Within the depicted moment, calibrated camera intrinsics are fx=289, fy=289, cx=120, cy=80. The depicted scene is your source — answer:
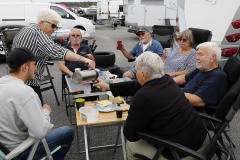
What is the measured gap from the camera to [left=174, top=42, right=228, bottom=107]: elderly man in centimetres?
289

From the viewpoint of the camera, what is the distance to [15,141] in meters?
2.23

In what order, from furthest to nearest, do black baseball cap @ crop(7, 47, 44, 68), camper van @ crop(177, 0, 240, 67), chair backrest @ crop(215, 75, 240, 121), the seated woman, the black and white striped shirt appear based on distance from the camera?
1. camper van @ crop(177, 0, 240, 67)
2. the seated woman
3. the black and white striped shirt
4. chair backrest @ crop(215, 75, 240, 121)
5. black baseball cap @ crop(7, 47, 44, 68)

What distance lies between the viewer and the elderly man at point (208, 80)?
9.47 ft

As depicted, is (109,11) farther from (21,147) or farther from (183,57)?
(21,147)

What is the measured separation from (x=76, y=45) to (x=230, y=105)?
273 cm

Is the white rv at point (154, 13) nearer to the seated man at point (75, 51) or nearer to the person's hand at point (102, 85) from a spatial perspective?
the seated man at point (75, 51)

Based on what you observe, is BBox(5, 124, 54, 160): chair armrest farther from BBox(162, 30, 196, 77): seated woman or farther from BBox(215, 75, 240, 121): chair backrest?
BBox(162, 30, 196, 77): seated woman

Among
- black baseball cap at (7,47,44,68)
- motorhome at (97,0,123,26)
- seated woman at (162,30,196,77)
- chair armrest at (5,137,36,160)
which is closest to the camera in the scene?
chair armrest at (5,137,36,160)

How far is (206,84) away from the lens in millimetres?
2900

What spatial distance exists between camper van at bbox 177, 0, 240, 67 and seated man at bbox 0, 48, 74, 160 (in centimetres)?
336

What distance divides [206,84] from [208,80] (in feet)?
0.15

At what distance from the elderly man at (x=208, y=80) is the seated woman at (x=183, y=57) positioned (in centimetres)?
88

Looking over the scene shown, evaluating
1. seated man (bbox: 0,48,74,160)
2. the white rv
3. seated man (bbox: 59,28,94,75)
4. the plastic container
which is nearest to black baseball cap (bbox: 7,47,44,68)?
seated man (bbox: 0,48,74,160)

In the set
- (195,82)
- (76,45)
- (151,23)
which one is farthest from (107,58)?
(151,23)
